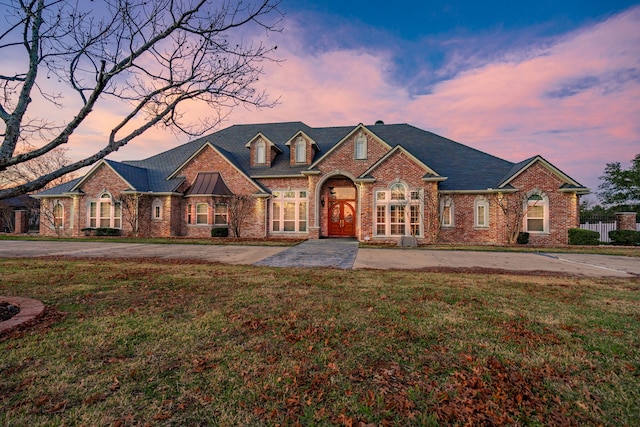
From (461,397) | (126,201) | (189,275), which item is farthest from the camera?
(126,201)

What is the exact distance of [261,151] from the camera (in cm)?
2234

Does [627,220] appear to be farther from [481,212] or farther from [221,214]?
[221,214]

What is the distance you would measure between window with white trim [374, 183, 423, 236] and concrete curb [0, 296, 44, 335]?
51.2ft

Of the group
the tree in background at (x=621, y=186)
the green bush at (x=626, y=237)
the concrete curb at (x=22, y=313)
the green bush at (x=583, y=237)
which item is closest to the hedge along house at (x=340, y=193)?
the green bush at (x=583, y=237)

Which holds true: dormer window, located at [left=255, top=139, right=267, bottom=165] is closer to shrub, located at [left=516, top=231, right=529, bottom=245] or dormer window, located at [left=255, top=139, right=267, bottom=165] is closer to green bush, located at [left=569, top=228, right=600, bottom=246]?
shrub, located at [left=516, top=231, right=529, bottom=245]

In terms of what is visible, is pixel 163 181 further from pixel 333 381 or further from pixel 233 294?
pixel 333 381

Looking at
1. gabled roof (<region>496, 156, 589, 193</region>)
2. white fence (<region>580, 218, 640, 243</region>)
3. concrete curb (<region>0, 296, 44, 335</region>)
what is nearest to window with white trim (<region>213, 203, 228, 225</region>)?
concrete curb (<region>0, 296, 44, 335</region>)

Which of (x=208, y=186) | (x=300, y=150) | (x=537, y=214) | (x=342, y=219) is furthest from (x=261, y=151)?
(x=537, y=214)

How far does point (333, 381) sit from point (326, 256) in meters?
9.35

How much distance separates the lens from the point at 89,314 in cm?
455

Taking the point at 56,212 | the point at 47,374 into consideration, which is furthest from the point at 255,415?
the point at 56,212

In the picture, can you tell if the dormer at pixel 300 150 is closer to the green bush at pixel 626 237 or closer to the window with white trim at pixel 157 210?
the window with white trim at pixel 157 210

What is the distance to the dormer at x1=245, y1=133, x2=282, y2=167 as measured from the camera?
2206 cm

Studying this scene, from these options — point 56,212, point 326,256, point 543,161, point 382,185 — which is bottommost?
point 326,256
